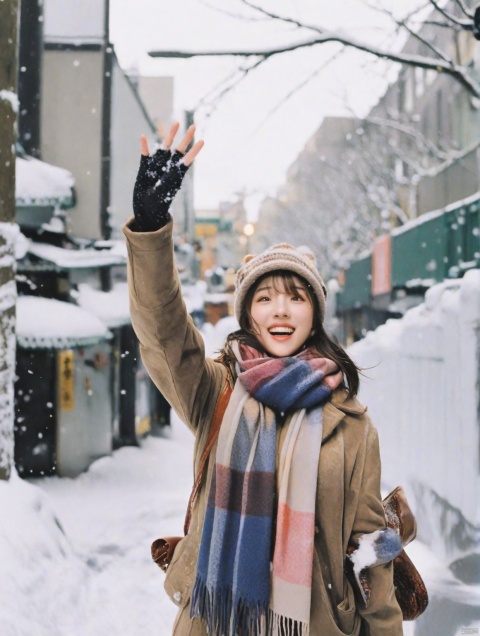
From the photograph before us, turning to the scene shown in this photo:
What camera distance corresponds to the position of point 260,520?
1.73m

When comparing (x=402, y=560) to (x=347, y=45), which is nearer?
(x=402, y=560)

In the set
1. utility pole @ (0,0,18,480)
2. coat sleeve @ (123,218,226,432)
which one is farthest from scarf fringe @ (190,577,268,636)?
utility pole @ (0,0,18,480)

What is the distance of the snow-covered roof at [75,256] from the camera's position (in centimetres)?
792

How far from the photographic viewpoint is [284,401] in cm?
182

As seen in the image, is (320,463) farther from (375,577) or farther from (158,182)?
(158,182)

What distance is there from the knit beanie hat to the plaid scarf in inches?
11.5

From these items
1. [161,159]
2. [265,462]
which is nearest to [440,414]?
[265,462]

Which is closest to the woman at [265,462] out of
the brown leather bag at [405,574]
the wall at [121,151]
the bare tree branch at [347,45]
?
the brown leather bag at [405,574]

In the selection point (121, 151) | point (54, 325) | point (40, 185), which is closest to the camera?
point (40, 185)

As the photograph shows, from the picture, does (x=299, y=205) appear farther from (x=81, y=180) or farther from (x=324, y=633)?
(x=324, y=633)

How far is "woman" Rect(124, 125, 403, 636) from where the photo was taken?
1684 millimetres

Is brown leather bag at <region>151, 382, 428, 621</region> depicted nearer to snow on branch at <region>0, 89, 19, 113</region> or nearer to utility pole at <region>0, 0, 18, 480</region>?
utility pole at <region>0, 0, 18, 480</region>

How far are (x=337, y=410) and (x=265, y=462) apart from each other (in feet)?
0.93

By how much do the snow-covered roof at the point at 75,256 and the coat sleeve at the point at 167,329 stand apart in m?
6.41
